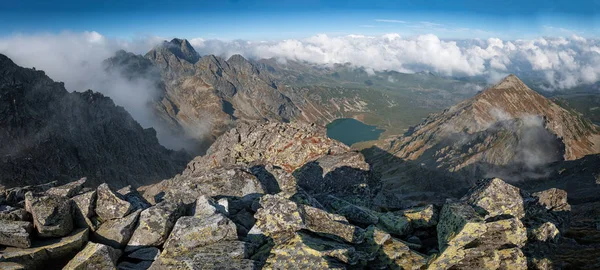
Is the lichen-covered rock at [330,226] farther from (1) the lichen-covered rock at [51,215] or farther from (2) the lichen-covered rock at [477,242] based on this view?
(1) the lichen-covered rock at [51,215]

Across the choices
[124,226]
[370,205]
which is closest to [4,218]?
[124,226]

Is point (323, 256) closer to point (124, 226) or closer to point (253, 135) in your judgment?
point (124, 226)

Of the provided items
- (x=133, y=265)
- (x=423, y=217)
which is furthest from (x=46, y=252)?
(x=423, y=217)

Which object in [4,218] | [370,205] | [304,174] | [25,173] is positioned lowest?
[25,173]

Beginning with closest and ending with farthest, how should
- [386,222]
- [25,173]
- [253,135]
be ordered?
1. [386,222]
2. [253,135]
3. [25,173]

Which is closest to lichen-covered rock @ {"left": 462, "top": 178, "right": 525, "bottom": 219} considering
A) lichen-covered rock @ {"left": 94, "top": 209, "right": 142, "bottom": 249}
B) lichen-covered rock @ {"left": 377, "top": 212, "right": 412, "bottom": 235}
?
lichen-covered rock @ {"left": 377, "top": 212, "right": 412, "bottom": 235}
